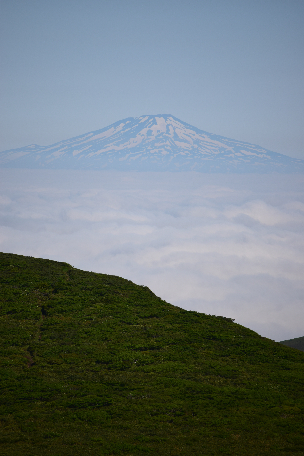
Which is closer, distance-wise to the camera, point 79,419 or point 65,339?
point 79,419

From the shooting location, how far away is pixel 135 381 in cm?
2839

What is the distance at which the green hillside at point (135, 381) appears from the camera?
67.0ft

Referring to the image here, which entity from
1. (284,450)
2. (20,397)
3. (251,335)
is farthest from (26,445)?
(251,335)

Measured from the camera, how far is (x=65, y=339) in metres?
36.4

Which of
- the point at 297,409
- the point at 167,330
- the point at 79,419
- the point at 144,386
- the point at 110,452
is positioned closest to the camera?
the point at 110,452

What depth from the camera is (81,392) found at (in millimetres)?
25938

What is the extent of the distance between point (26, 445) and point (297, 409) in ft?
60.6

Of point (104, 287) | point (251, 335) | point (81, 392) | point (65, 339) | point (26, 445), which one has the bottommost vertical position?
point (26, 445)

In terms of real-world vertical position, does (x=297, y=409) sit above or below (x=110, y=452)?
above

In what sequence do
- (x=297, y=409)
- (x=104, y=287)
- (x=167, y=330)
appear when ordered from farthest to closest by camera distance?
(x=104, y=287)
(x=167, y=330)
(x=297, y=409)

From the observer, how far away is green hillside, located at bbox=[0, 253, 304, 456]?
2042 centimetres

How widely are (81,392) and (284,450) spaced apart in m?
14.5

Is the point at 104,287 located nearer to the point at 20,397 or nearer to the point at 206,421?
the point at 20,397

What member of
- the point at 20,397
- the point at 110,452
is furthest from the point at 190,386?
the point at 20,397
